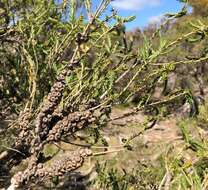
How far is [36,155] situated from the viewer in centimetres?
218

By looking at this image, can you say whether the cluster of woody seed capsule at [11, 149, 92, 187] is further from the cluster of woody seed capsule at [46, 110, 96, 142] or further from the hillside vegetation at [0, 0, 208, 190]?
the cluster of woody seed capsule at [46, 110, 96, 142]

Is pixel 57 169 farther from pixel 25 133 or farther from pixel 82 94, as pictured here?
pixel 82 94

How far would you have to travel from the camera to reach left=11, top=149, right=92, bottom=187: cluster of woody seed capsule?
203 centimetres

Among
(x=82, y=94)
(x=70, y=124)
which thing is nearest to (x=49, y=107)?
(x=70, y=124)

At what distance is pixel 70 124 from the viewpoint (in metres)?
2.25

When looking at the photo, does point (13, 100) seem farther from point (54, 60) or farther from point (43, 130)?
point (43, 130)

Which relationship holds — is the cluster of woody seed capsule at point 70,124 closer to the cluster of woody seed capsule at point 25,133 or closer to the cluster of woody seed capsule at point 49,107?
the cluster of woody seed capsule at point 49,107

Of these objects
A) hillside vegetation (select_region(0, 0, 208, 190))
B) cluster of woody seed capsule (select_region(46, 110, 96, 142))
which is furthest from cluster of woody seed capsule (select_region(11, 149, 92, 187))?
cluster of woody seed capsule (select_region(46, 110, 96, 142))

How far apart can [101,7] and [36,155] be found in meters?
0.78

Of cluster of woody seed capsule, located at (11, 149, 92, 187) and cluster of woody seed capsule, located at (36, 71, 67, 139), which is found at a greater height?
cluster of woody seed capsule, located at (36, 71, 67, 139)

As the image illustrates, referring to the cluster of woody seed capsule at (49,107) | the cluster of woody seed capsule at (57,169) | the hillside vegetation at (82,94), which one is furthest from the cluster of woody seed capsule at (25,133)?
the cluster of woody seed capsule at (57,169)

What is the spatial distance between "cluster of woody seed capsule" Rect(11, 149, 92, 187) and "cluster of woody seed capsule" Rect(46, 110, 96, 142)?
175 millimetres

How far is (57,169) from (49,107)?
33cm

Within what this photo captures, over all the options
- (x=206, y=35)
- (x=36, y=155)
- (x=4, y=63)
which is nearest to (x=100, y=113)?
(x=36, y=155)
